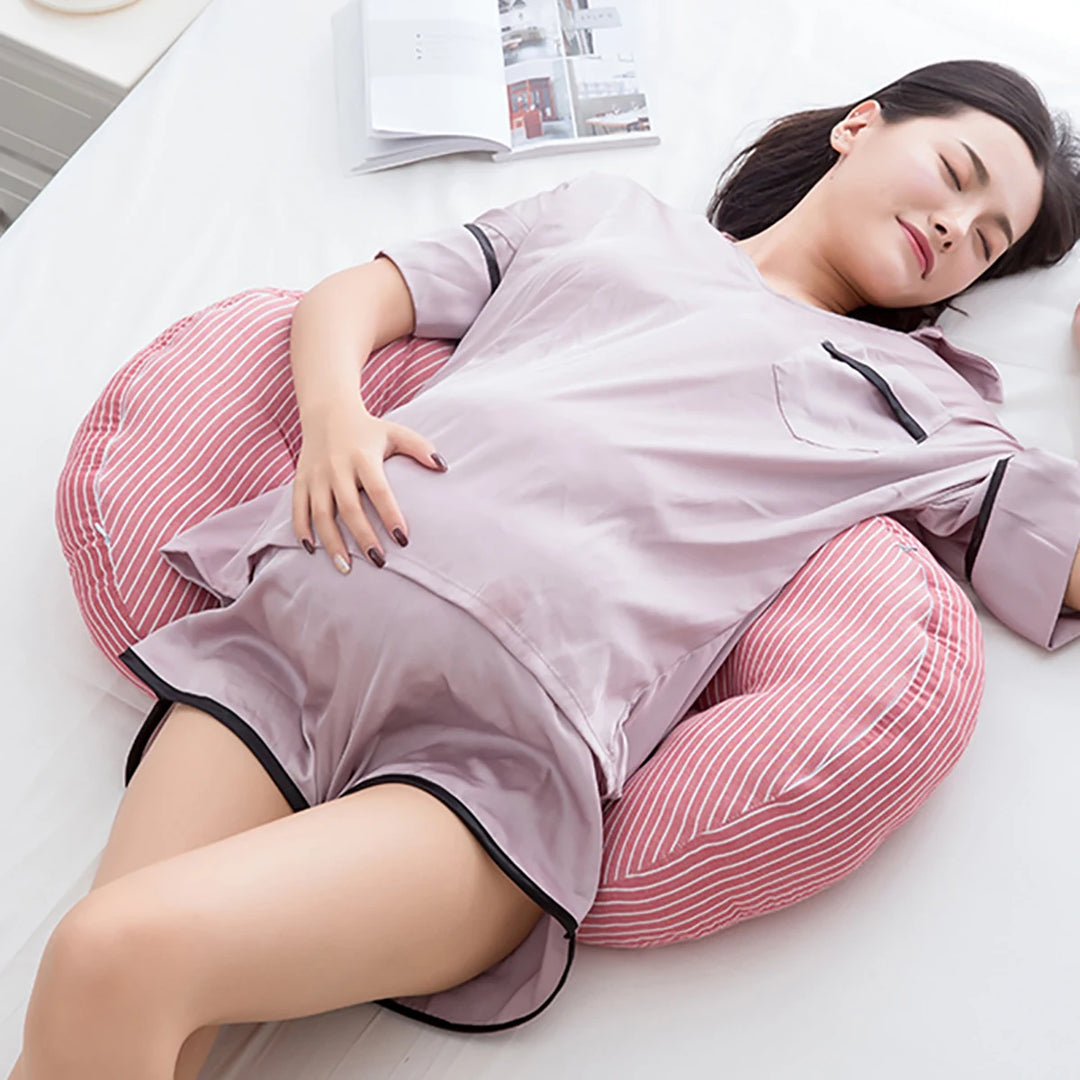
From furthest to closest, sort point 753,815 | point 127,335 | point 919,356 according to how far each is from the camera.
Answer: point 127,335
point 919,356
point 753,815

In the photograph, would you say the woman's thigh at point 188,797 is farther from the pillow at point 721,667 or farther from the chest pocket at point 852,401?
the chest pocket at point 852,401

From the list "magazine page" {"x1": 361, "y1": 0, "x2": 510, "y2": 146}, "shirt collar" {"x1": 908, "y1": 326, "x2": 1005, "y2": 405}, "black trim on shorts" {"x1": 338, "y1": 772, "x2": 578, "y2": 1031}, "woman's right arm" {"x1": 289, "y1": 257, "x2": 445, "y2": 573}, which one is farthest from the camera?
"magazine page" {"x1": 361, "y1": 0, "x2": 510, "y2": 146}

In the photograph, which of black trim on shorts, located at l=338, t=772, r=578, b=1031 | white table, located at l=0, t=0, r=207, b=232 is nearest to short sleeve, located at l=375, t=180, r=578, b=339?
black trim on shorts, located at l=338, t=772, r=578, b=1031

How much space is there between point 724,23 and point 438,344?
2.86ft

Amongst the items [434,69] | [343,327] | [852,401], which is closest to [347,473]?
[343,327]

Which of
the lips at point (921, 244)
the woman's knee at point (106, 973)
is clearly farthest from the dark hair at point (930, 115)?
the woman's knee at point (106, 973)

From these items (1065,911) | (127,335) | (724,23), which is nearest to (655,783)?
(1065,911)

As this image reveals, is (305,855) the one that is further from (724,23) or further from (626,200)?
(724,23)

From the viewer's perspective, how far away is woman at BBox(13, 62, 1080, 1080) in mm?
858

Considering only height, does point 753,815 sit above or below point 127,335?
below

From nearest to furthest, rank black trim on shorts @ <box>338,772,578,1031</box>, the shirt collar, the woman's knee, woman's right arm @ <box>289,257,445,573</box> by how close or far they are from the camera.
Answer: the woman's knee
black trim on shorts @ <box>338,772,578,1031</box>
woman's right arm @ <box>289,257,445,573</box>
the shirt collar

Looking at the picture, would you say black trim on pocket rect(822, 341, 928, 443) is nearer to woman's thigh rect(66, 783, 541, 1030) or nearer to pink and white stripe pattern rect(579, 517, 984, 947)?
pink and white stripe pattern rect(579, 517, 984, 947)

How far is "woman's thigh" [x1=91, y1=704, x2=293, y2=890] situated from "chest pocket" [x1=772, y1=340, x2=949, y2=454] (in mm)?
560

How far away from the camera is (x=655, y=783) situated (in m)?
0.99
